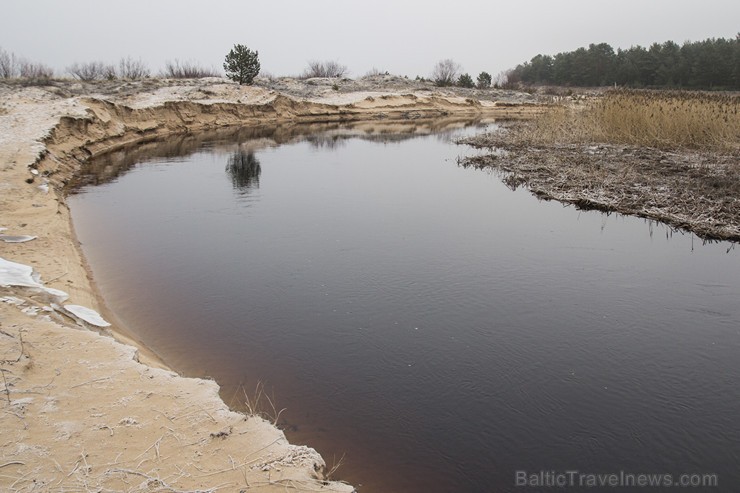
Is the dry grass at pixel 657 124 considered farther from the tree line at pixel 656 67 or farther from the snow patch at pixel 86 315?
the tree line at pixel 656 67

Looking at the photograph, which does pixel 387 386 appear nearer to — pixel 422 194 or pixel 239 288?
pixel 239 288

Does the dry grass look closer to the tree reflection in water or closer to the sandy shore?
the tree reflection in water

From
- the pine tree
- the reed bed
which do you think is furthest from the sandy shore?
the pine tree

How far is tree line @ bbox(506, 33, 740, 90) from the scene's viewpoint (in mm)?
49406

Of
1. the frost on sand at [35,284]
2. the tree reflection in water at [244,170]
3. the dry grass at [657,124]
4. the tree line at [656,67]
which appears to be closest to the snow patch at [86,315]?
the frost on sand at [35,284]

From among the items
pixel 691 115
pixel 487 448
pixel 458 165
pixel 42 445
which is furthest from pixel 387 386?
pixel 691 115

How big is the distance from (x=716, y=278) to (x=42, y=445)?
24.3ft

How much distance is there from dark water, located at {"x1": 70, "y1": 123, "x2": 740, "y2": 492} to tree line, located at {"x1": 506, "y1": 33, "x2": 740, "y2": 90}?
37.9 m

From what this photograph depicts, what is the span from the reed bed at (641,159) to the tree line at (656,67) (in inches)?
1053

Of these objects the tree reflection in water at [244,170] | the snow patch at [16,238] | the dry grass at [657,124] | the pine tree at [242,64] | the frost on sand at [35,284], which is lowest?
the frost on sand at [35,284]

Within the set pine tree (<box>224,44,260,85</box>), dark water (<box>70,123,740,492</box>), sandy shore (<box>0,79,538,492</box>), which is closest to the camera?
sandy shore (<box>0,79,538,492</box>)

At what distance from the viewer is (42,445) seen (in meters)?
3.25

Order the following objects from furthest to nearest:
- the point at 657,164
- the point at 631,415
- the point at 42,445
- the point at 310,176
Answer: the point at 310,176
the point at 657,164
the point at 631,415
the point at 42,445

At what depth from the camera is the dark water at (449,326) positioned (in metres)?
4.04
